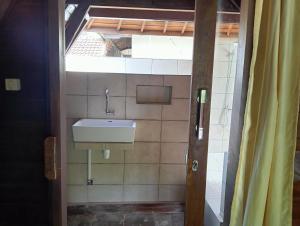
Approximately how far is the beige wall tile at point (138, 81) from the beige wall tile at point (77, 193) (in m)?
1.22

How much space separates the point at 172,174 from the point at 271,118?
2188mm

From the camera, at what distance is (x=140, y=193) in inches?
128

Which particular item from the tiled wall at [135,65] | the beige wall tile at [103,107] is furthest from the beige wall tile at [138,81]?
the tiled wall at [135,65]

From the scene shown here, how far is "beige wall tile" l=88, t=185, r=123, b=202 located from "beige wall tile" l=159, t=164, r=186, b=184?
0.51 meters

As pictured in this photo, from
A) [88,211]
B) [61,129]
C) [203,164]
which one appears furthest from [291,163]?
[88,211]

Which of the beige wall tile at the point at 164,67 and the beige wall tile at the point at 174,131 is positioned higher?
the beige wall tile at the point at 164,67

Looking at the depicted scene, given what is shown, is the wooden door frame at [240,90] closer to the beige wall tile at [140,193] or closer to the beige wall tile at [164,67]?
→ the beige wall tile at [140,193]

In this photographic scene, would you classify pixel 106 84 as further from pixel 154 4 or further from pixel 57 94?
pixel 57 94

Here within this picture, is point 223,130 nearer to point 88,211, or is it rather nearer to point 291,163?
point 291,163

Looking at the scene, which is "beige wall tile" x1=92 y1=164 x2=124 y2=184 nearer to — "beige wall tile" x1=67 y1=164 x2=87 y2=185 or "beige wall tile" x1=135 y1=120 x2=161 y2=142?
"beige wall tile" x1=67 y1=164 x2=87 y2=185

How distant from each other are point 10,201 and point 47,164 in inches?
17.5

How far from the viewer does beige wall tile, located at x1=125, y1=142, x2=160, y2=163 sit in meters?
3.16

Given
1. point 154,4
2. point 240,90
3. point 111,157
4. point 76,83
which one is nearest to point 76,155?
point 111,157

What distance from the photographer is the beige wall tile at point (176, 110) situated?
311 centimetres
